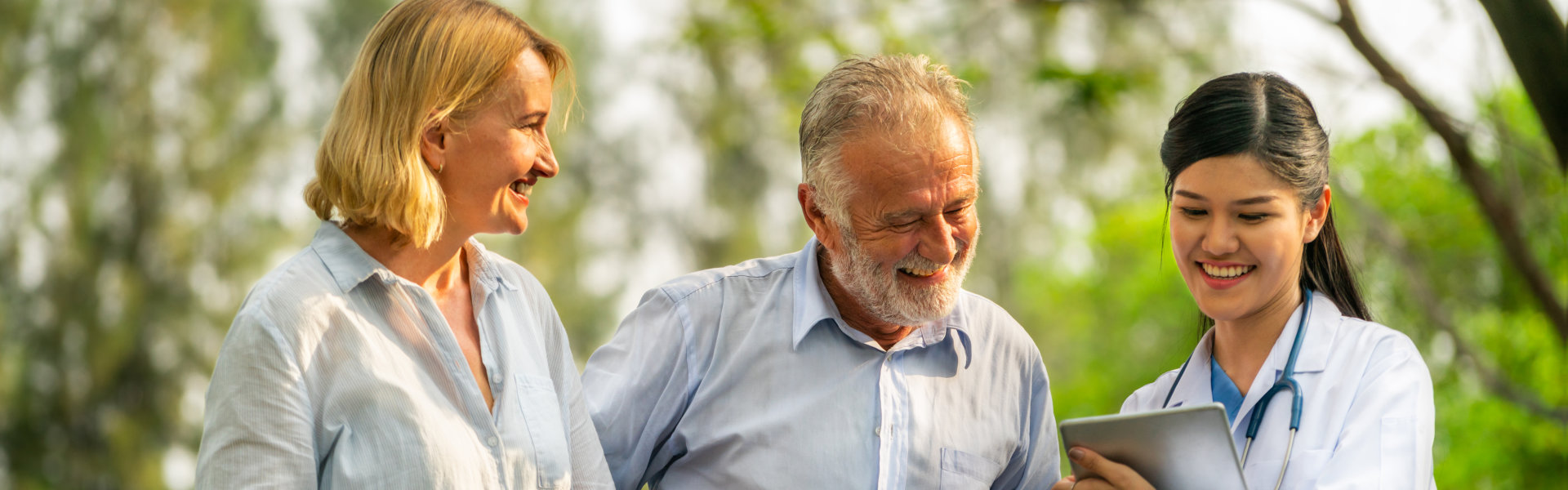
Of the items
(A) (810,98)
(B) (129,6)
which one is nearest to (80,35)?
(B) (129,6)

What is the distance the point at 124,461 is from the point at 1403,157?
13299 millimetres

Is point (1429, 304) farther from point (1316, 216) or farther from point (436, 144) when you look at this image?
point (436, 144)

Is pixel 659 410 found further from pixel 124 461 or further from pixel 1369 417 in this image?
pixel 124 461

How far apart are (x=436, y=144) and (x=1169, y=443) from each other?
1393 mm

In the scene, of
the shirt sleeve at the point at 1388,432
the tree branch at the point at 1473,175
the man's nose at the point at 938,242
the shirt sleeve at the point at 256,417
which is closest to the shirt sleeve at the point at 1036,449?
the man's nose at the point at 938,242

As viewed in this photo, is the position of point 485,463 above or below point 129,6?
below

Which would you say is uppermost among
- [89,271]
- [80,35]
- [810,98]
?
[80,35]

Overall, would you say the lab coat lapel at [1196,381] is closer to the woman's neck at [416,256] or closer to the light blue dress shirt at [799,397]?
the light blue dress shirt at [799,397]

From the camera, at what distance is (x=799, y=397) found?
116 inches

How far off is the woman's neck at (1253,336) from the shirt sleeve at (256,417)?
1852 mm

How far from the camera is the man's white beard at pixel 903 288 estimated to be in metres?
2.88

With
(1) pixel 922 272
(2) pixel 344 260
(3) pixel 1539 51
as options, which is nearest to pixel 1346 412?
(1) pixel 922 272

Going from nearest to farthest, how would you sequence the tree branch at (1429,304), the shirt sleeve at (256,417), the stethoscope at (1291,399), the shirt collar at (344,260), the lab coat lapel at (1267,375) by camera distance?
the shirt sleeve at (256,417), the shirt collar at (344,260), the stethoscope at (1291,399), the lab coat lapel at (1267,375), the tree branch at (1429,304)

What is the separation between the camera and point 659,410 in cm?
294
